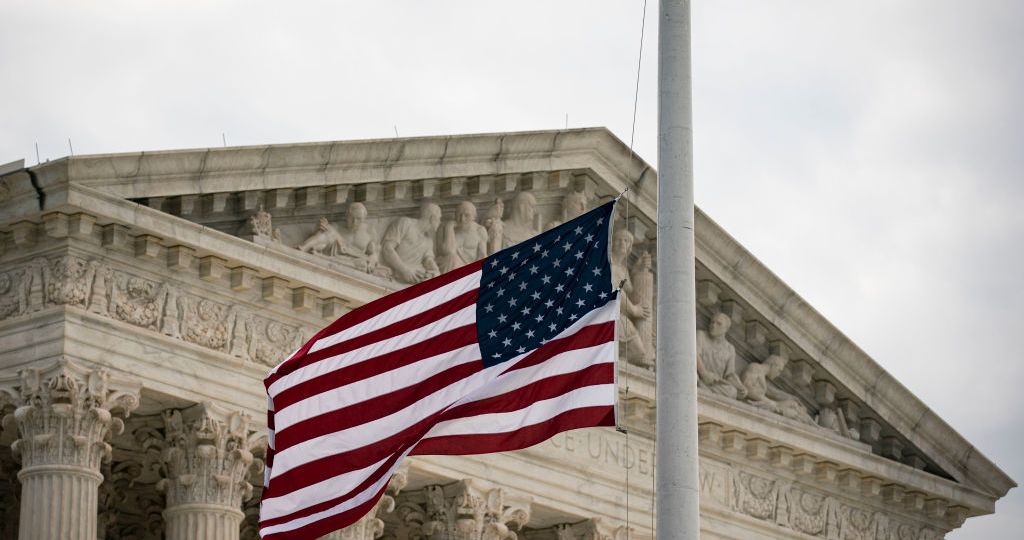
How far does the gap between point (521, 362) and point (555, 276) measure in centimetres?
89

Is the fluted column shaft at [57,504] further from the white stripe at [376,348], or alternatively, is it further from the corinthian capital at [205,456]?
the white stripe at [376,348]

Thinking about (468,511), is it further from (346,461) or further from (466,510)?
(346,461)

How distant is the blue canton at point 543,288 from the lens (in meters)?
18.5

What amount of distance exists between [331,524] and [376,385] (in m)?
1.38

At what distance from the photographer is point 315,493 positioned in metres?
19.5

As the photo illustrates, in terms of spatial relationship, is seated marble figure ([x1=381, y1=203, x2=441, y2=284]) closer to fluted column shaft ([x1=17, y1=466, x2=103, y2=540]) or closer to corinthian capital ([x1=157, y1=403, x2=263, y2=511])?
corinthian capital ([x1=157, y1=403, x2=263, y2=511])

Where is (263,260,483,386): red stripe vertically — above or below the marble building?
below

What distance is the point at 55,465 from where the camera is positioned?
83.9 feet

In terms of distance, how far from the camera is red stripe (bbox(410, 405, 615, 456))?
1780 centimetres

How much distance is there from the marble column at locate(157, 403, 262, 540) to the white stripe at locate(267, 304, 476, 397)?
727 centimetres

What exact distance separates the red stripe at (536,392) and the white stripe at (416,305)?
127cm

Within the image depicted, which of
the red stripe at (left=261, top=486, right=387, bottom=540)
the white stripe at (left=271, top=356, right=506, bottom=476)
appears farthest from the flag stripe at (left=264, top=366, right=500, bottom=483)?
the red stripe at (left=261, top=486, right=387, bottom=540)

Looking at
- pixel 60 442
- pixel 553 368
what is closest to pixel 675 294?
pixel 553 368

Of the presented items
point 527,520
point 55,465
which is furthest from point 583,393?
point 527,520
